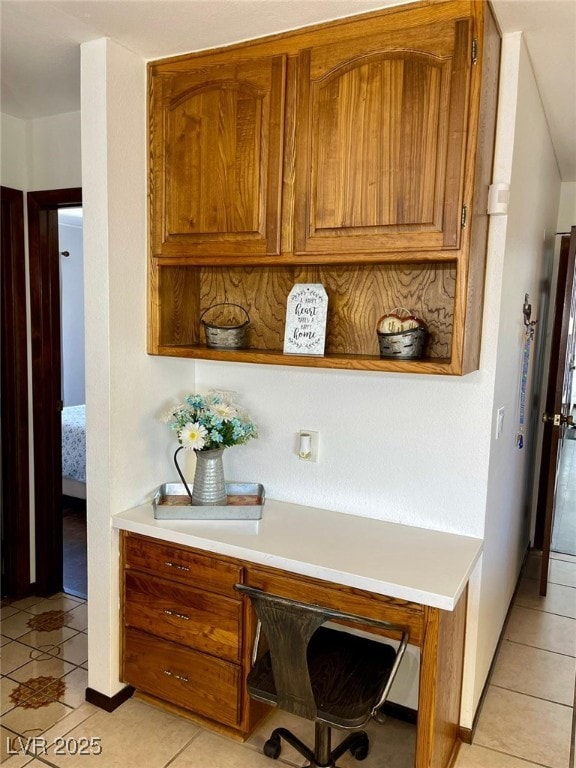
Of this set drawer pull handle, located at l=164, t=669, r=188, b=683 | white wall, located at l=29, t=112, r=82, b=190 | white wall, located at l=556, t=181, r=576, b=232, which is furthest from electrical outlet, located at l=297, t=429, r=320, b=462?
white wall, located at l=556, t=181, r=576, b=232

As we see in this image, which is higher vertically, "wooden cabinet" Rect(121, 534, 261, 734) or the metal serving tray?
the metal serving tray

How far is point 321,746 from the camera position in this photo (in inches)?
73.1

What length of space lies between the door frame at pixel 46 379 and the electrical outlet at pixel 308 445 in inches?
56.5

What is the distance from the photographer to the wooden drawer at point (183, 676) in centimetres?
200

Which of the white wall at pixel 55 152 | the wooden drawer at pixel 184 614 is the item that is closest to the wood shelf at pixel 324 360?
the wooden drawer at pixel 184 614

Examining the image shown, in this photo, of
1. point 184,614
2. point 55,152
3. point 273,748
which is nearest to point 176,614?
point 184,614

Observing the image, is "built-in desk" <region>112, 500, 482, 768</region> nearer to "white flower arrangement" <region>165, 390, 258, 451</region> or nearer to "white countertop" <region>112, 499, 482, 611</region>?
"white countertop" <region>112, 499, 482, 611</region>

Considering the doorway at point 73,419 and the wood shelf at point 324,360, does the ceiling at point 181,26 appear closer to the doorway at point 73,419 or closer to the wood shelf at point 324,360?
the doorway at point 73,419

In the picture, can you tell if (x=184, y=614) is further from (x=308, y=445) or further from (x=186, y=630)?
(x=308, y=445)

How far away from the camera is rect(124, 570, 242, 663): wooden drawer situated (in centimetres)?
197

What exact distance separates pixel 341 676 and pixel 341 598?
0.26 metres

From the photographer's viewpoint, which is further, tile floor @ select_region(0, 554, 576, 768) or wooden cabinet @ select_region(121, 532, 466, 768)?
tile floor @ select_region(0, 554, 576, 768)

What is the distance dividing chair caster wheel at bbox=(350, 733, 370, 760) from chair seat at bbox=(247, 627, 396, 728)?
0.36 metres

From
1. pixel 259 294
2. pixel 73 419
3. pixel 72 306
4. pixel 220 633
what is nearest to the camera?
pixel 220 633
